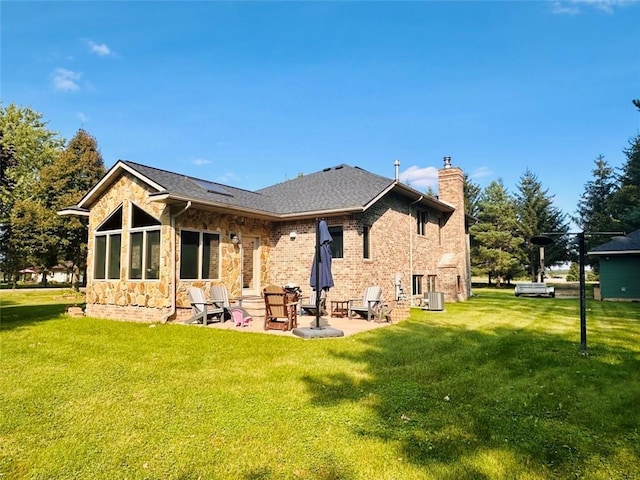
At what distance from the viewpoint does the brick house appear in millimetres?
11153

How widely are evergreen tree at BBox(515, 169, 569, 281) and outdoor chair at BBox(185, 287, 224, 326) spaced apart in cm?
3971

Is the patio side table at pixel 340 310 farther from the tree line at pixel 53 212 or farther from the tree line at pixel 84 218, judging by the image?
the tree line at pixel 53 212

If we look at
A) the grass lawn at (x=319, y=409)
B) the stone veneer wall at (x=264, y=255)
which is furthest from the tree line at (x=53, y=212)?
the grass lawn at (x=319, y=409)

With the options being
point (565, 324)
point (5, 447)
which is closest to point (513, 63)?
point (565, 324)

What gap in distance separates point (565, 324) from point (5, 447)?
12.0 metres

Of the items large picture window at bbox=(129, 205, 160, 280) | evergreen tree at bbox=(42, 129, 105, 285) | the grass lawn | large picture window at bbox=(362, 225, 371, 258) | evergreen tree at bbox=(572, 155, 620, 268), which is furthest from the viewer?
evergreen tree at bbox=(572, 155, 620, 268)

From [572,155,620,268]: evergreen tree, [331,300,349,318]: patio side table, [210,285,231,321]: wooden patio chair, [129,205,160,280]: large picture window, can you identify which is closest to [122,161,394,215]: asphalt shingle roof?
[129,205,160,280]: large picture window

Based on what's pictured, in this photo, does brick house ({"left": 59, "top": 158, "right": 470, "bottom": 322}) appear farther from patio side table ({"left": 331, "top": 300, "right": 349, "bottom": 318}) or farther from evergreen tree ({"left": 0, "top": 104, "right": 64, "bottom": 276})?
evergreen tree ({"left": 0, "top": 104, "right": 64, "bottom": 276})

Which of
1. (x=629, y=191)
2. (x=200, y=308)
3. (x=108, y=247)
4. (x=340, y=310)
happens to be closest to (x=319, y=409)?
(x=200, y=308)

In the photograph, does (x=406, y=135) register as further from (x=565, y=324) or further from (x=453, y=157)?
(x=565, y=324)

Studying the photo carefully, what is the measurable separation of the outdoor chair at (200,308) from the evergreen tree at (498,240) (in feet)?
120

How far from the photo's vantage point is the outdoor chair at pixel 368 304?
11328mm

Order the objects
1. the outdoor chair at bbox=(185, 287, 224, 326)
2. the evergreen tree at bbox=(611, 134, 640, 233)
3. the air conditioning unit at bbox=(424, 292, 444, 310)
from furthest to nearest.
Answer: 1. the evergreen tree at bbox=(611, 134, 640, 233)
2. the air conditioning unit at bbox=(424, 292, 444, 310)
3. the outdoor chair at bbox=(185, 287, 224, 326)

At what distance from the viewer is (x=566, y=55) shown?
12.9 meters
